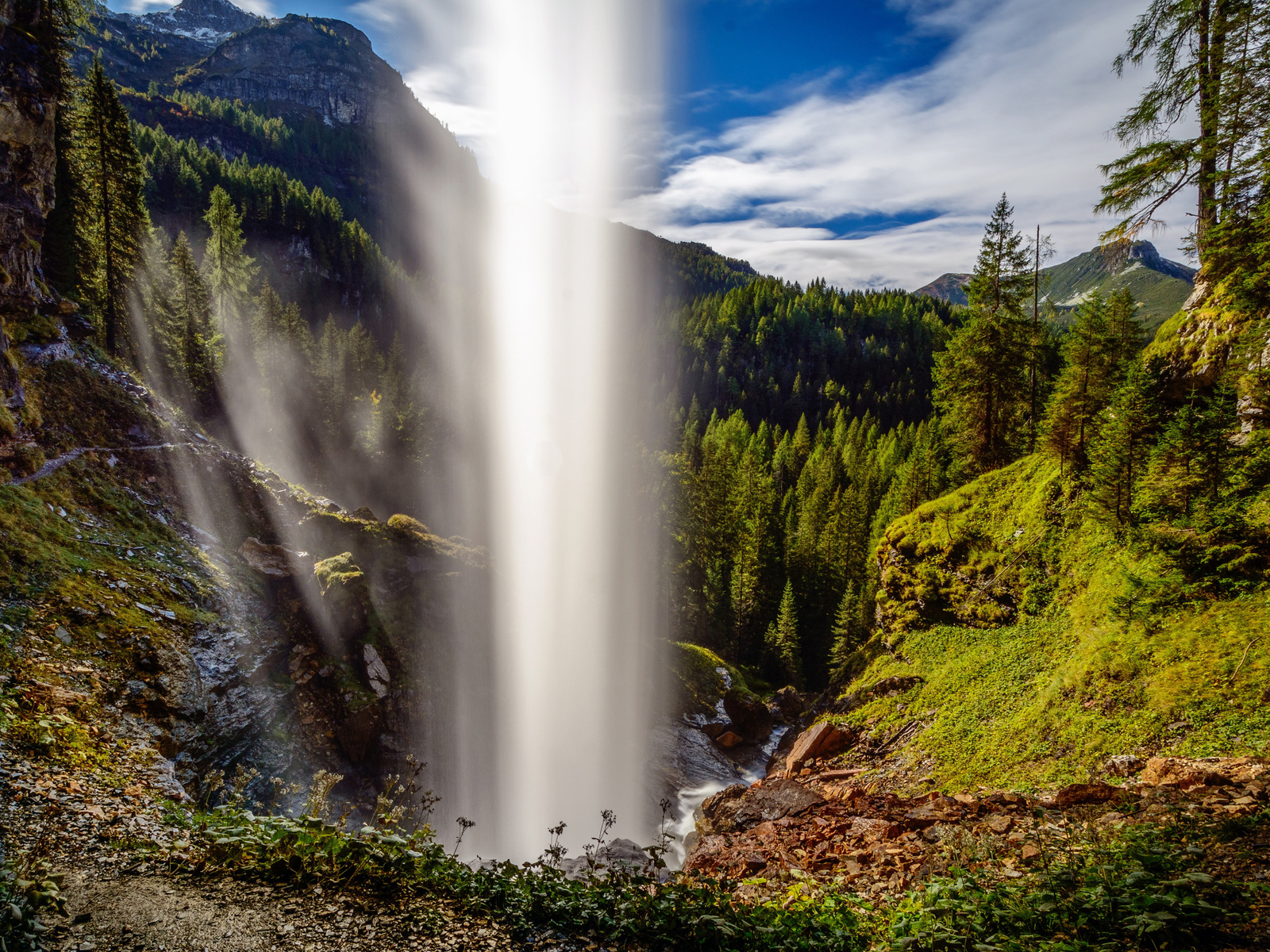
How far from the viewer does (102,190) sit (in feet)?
95.7

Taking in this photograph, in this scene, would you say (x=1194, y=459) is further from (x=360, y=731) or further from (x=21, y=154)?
(x=21, y=154)

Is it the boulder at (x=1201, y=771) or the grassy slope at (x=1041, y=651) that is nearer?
the boulder at (x=1201, y=771)

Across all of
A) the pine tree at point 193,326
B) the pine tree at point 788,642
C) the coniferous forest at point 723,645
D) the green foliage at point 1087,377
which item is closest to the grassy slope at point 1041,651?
the coniferous forest at point 723,645

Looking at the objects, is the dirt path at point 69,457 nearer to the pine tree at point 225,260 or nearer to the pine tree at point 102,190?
the pine tree at point 102,190

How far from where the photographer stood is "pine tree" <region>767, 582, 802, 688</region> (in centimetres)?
4019

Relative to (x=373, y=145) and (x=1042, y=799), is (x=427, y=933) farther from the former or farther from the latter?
(x=373, y=145)

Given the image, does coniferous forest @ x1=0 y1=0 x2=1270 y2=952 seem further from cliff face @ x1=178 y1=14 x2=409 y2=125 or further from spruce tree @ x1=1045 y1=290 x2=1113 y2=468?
cliff face @ x1=178 y1=14 x2=409 y2=125

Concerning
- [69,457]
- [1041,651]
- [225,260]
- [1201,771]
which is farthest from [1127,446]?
[225,260]

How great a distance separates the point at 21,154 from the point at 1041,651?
131ft

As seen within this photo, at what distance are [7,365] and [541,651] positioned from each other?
25587 mm

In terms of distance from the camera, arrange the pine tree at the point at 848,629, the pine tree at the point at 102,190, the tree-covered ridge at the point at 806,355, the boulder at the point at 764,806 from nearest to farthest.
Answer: the boulder at the point at 764,806 → the pine tree at the point at 102,190 → the pine tree at the point at 848,629 → the tree-covered ridge at the point at 806,355

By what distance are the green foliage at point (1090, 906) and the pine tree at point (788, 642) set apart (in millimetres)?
35045

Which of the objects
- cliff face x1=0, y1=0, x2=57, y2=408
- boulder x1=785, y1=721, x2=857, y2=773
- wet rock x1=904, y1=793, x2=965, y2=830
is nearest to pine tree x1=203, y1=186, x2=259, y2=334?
cliff face x1=0, y1=0, x2=57, y2=408

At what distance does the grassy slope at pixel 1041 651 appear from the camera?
10.0 m
